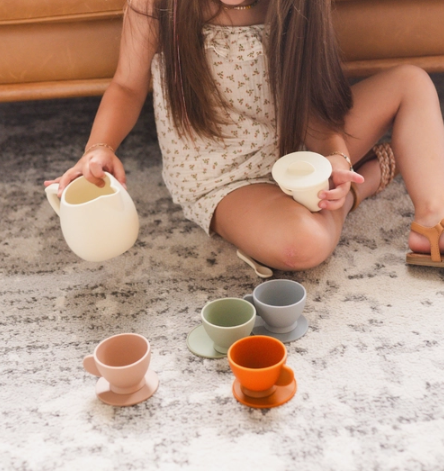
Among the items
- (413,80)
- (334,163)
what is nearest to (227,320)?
(334,163)

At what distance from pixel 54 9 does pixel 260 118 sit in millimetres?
498

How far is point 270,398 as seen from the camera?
2.33ft

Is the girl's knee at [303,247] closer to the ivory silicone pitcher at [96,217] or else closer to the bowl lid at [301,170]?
the bowl lid at [301,170]

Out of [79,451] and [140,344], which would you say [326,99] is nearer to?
[140,344]

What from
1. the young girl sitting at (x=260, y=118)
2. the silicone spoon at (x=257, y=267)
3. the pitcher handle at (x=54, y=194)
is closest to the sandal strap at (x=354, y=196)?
the young girl sitting at (x=260, y=118)

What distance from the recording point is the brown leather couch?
A: 1142 mm

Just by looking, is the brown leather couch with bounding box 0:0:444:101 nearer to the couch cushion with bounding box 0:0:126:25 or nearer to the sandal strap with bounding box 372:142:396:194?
the couch cushion with bounding box 0:0:126:25

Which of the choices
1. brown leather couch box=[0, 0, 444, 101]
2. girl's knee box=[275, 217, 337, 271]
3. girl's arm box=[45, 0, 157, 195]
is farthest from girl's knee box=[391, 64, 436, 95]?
girl's arm box=[45, 0, 157, 195]

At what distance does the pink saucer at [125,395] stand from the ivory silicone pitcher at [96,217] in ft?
0.68

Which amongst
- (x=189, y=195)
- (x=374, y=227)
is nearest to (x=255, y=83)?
(x=189, y=195)

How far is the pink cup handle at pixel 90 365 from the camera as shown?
70cm

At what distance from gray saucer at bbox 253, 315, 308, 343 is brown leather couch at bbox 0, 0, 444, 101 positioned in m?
0.62

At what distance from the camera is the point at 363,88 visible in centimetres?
111

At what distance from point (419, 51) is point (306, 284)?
63 cm
